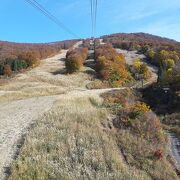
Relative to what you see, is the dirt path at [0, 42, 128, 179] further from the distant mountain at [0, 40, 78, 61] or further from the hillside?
the distant mountain at [0, 40, 78, 61]

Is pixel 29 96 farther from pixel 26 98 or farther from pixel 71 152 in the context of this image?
pixel 71 152

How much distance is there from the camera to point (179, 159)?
3139 centimetres

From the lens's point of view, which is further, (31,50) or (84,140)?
(31,50)

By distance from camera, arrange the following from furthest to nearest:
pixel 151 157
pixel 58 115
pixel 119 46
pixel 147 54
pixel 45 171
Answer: pixel 119 46 → pixel 147 54 → pixel 58 115 → pixel 151 157 → pixel 45 171

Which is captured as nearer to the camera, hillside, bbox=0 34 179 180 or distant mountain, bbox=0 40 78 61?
hillside, bbox=0 34 179 180

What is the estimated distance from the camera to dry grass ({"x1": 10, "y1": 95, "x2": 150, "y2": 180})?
25.6 metres

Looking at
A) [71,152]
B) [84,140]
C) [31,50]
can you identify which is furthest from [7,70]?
[71,152]

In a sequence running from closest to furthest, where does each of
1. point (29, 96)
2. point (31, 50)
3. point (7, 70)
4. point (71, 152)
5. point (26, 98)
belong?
1. point (71, 152)
2. point (26, 98)
3. point (29, 96)
4. point (7, 70)
5. point (31, 50)

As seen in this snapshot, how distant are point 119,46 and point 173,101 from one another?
294 feet

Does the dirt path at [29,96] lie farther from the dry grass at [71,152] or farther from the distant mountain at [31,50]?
the distant mountain at [31,50]

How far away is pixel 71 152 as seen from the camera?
28.5 metres

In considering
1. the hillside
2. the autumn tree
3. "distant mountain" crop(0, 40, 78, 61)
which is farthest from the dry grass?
"distant mountain" crop(0, 40, 78, 61)

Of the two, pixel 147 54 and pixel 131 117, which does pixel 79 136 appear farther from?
pixel 147 54

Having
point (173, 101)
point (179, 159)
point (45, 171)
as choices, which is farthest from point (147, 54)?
point (45, 171)
